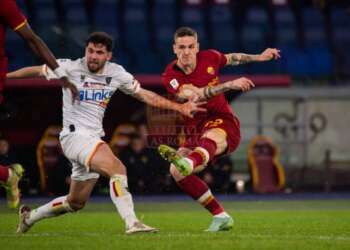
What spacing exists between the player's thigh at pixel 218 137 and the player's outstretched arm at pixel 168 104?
0.69 m

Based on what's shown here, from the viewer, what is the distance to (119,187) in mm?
9062

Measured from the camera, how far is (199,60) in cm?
1069

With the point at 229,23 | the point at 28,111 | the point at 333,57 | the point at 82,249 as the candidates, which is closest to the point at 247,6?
the point at 229,23

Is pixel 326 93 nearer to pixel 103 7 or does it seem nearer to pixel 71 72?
pixel 103 7

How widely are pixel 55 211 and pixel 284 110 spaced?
1171cm

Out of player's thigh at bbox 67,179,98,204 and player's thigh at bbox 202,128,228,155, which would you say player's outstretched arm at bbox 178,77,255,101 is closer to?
player's thigh at bbox 202,128,228,155

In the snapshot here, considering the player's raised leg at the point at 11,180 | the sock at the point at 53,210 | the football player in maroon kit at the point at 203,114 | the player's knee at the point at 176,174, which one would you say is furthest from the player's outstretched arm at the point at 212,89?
the player's raised leg at the point at 11,180

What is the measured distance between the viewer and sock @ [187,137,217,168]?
9.60m

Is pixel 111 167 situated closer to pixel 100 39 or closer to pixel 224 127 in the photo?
pixel 100 39

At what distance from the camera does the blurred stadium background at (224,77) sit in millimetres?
18953

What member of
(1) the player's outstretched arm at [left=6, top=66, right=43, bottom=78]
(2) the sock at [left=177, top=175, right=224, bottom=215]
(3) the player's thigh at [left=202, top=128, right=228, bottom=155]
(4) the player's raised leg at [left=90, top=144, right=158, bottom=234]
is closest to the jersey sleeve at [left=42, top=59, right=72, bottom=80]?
(1) the player's outstretched arm at [left=6, top=66, right=43, bottom=78]

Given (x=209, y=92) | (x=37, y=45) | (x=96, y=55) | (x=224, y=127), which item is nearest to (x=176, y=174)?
(x=224, y=127)

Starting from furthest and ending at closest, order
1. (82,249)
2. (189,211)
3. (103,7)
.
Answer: (103,7), (189,211), (82,249)

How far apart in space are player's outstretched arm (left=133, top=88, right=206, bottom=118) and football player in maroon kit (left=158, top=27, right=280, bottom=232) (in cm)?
53
